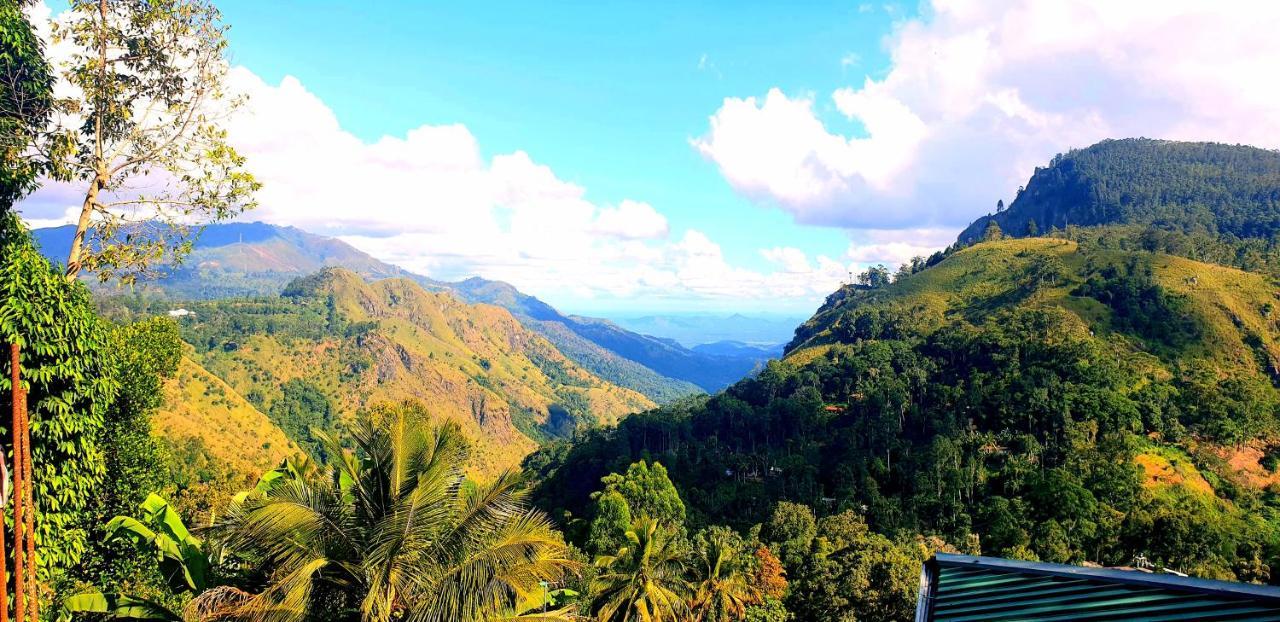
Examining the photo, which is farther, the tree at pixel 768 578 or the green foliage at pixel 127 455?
the tree at pixel 768 578

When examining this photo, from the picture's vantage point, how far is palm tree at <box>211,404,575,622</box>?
6113 millimetres

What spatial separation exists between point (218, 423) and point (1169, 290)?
401 ft

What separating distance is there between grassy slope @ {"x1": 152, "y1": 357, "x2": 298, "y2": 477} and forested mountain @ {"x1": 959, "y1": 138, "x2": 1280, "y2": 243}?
472 ft

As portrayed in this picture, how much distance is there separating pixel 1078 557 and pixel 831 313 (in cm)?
9100

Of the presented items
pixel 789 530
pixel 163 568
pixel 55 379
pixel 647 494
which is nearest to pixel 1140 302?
pixel 789 530

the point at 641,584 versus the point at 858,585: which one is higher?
the point at 641,584

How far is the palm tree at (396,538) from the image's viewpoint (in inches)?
241

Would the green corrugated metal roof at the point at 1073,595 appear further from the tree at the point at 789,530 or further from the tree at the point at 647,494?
the tree at the point at 647,494

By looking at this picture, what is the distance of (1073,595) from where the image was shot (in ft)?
19.1

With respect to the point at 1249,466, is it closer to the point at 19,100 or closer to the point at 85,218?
the point at 85,218

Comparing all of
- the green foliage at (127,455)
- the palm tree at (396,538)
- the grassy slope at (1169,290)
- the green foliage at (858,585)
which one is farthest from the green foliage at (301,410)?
the palm tree at (396,538)

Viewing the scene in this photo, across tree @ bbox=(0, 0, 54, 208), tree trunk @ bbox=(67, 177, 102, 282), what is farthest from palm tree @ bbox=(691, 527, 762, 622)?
tree @ bbox=(0, 0, 54, 208)

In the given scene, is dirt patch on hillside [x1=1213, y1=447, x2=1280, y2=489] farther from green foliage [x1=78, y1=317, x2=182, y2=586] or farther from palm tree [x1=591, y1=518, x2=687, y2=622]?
green foliage [x1=78, y1=317, x2=182, y2=586]

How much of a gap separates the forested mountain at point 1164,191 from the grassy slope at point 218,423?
472 feet
